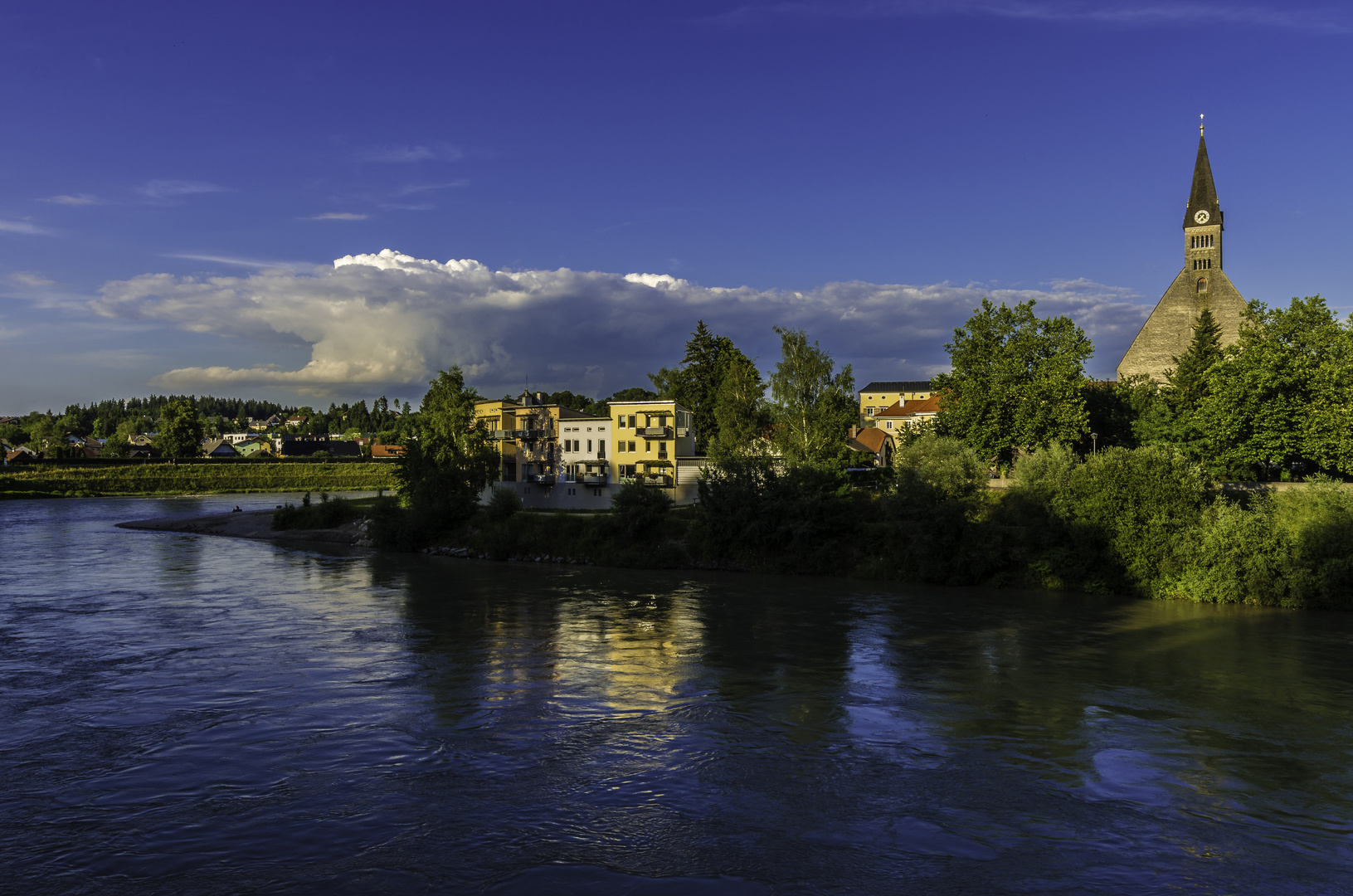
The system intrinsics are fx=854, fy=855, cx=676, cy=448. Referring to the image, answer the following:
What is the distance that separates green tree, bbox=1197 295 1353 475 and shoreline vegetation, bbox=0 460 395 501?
90681 mm

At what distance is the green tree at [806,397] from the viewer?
61.5 metres

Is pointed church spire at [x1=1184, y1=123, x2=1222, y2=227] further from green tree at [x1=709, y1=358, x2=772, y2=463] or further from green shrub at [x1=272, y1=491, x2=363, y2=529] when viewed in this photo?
green shrub at [x1=272, y1=491, x2=363, y2=529]

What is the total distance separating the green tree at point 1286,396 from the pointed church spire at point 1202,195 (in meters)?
55.2

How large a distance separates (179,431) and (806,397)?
124m

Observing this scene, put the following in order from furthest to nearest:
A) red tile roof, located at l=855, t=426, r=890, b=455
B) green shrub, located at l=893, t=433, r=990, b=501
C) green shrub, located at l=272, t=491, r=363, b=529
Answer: red tile roof, located at l=855, t=426, r=890, b=455 < green shrub, located at l=272, t=491, r=363, b=529 < green shrub, located at l=893, t=433, r=990, b=501

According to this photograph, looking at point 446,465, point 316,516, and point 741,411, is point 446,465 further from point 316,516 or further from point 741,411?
point 741,411

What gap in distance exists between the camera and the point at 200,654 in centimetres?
2859

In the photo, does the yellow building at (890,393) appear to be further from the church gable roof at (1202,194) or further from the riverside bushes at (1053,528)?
the riverside bushes at (1053,528)

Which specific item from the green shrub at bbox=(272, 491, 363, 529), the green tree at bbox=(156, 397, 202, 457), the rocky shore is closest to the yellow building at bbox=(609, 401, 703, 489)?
the rocky shore

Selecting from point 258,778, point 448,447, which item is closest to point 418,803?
point 258,778

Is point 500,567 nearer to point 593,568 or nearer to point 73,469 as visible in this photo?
point 593,568

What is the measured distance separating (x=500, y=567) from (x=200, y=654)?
25.6 m

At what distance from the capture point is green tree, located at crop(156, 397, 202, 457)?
14338 cm

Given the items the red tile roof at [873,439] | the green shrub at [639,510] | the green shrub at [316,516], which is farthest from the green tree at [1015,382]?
the green shrub at [316,516]
